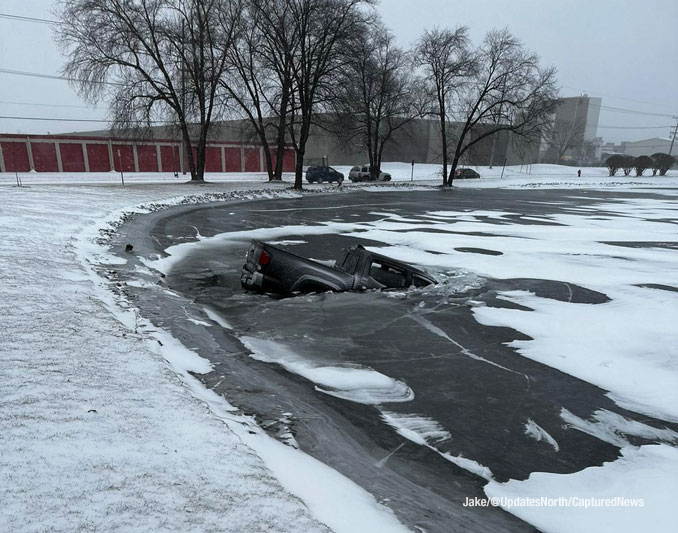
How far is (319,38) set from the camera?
29.5 metres

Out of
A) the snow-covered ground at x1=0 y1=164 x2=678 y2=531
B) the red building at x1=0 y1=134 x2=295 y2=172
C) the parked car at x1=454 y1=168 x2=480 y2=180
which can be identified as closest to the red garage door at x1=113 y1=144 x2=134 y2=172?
the red building at x1=0 y1=134 x2=295 y2=172

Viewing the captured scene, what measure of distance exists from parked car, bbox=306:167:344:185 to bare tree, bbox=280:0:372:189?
1164 cm

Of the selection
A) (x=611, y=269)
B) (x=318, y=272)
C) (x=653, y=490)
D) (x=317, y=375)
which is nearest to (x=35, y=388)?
(x=317, y=375)

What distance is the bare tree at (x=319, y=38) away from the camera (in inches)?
1134

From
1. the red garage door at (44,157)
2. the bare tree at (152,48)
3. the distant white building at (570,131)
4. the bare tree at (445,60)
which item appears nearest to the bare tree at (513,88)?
the bare tree at (445,60)

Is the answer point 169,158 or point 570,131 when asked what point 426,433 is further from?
point 570,131

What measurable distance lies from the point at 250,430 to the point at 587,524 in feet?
8.13

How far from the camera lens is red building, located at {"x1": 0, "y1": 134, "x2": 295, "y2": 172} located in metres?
45.5

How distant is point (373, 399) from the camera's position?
14.7 ft

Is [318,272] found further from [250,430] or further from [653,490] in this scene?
[653,490]

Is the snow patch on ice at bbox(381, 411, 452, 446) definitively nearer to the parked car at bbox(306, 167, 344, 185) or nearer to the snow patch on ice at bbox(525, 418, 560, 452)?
the snow patch on ice at bbox(525, 418, 560, 452)

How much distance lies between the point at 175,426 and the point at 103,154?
54.9 m

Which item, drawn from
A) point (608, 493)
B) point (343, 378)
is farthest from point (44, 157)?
point (608, 493)

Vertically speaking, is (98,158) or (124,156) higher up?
(124,156)
